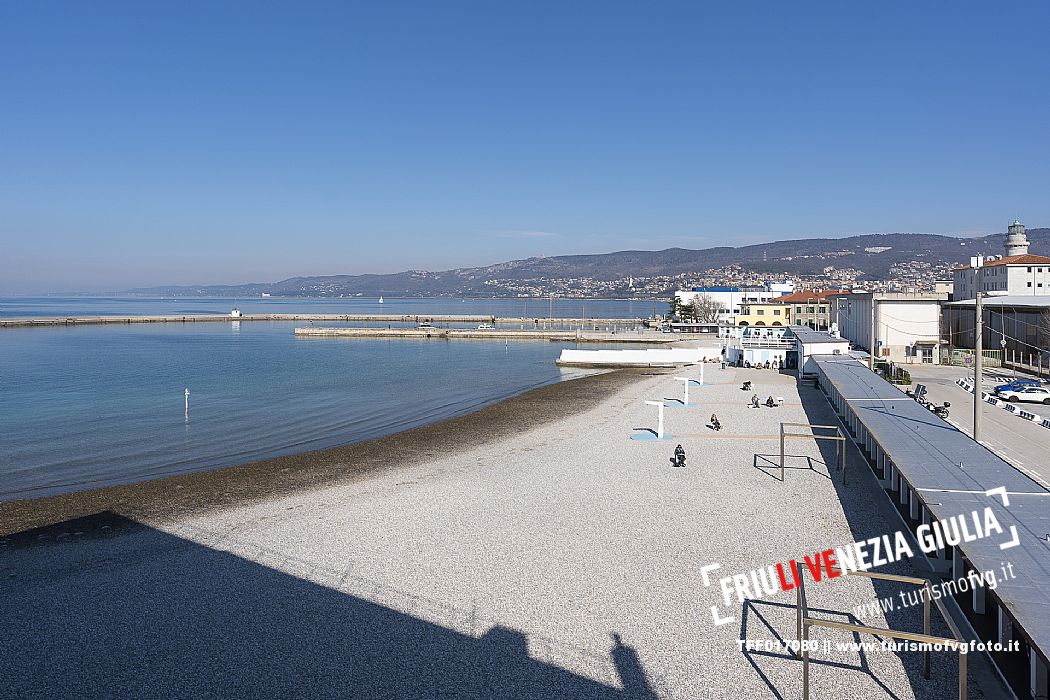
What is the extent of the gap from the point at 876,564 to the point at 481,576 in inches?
216

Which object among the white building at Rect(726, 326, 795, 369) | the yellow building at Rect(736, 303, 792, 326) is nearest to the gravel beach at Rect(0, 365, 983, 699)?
the white building at Rect(726, 326, 795, 369)

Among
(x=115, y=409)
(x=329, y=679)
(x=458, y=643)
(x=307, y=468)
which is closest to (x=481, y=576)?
(x=458, y=643)

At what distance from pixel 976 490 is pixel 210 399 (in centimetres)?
2973

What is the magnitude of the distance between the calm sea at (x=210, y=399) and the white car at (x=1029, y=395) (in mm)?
19234

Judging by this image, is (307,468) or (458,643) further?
(307,468)

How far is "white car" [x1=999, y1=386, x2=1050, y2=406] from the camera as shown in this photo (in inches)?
872

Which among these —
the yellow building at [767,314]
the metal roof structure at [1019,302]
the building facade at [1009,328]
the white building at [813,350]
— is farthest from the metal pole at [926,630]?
the yellow building at [767,314]

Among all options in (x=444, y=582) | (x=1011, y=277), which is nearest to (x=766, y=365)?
(x=1011, y=277)

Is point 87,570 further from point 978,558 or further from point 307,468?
point 978,558

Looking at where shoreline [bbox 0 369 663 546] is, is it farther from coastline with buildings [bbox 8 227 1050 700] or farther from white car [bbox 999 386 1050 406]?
white car [bbox 999 386 1050 406]

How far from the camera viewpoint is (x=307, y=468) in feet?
55.4

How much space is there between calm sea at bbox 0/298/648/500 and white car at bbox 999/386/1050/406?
757 inches

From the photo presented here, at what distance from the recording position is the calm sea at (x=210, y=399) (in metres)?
18.9

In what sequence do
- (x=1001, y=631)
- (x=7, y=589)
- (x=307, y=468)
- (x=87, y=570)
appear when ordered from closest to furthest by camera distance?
(x=1001, y=631) < (x=7, y=589) < (x=87, y=570) < (x=307, y=468)
